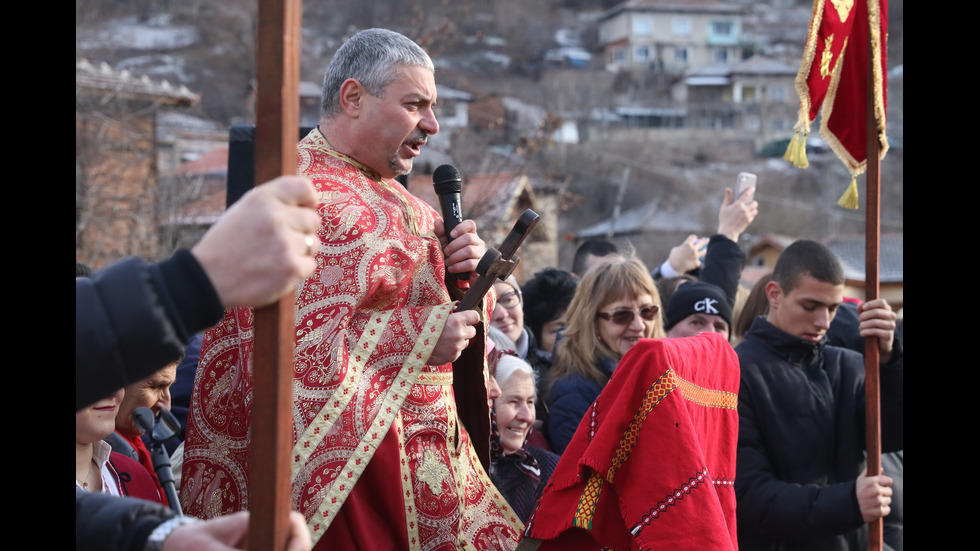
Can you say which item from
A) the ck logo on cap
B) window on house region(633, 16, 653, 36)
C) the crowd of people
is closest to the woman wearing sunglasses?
the ck logo on cap

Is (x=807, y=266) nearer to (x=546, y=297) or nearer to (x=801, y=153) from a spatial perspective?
(x=801, y=153)

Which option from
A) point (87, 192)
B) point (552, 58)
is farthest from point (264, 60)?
point (552, 58)

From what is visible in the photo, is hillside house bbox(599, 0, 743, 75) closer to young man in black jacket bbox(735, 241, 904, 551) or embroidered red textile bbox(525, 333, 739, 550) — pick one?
young man in black jacket bbox(735, 241, 904, 551)

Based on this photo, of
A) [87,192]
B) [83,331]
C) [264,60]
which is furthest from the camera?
[87,192]

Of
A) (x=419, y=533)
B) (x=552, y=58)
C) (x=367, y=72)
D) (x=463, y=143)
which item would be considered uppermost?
(x=552, y=58)

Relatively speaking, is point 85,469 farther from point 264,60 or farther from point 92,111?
point 92,111

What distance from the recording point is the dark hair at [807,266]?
13.9ft

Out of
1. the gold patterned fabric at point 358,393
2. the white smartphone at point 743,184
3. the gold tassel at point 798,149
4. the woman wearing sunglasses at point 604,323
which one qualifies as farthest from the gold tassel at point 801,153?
the gold patterned fabric at point 358,393

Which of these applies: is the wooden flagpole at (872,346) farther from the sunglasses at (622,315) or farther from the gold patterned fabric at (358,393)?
the gold patterned fabric at (358,393)

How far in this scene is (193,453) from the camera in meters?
2.83

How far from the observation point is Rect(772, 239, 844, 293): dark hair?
424 cm

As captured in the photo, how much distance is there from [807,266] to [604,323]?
85 centimetres

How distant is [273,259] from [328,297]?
3.81ft

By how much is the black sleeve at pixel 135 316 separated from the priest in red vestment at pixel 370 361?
1099 millimetres
